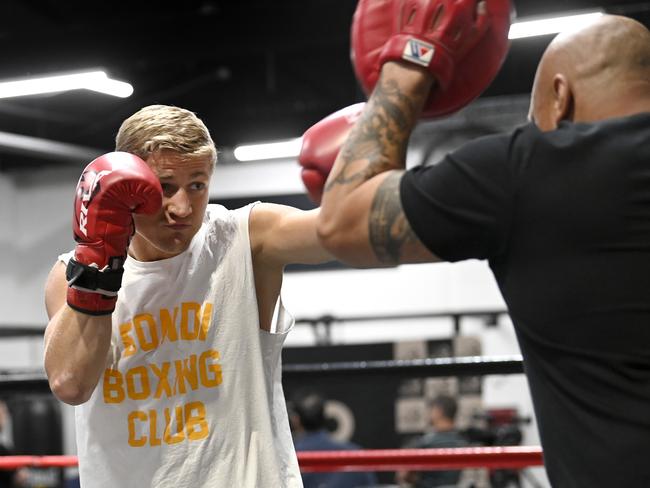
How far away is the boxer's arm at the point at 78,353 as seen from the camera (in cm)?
159

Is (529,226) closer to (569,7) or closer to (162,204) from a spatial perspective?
(162,204)

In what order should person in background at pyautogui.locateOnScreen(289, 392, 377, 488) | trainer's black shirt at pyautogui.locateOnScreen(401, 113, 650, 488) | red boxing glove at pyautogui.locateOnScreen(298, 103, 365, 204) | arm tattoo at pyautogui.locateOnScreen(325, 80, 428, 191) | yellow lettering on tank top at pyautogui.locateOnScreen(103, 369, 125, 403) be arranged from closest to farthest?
trainer's black shirt at pyautogui.locateOnScreen(401, 113, 650, 488), arm tattoo at pyautogui.locateOnScreen(325, 80, 428, 191), red boxing glove at pyautogui.locateOnScreen(298, 103, 365, 204), yellow lettering on tank top at pyautogui.locateOnScreen(103, 369, 125, 403), person in background at pyautogui.locateOnScreen(289, 392, 377, 488)

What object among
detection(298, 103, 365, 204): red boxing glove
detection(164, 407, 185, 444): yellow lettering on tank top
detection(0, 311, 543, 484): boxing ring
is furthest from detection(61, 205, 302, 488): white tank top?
detection(0, 311, 543, 484): boxing ring

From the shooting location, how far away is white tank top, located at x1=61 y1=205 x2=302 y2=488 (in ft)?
5.40

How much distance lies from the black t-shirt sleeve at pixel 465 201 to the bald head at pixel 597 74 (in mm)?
114

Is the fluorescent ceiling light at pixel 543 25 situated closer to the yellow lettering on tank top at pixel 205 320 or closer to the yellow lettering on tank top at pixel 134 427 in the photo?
the yellow lettering on tank top at pixel 205 320

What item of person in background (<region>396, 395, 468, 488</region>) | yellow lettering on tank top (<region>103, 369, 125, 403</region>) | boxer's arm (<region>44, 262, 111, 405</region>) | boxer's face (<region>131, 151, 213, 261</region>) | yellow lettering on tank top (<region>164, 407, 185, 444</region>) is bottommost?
person in background (<region>396, 395, 468, 488</region>)

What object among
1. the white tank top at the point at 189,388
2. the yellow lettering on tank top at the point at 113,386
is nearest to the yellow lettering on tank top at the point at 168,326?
the white tank top at the point at 189,388

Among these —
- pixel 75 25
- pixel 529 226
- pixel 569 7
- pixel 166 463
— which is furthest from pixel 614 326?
pixel 75 25

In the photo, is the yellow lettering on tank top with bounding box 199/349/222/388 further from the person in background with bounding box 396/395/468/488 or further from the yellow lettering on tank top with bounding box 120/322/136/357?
the person in background with bounding box 396/395/468/488

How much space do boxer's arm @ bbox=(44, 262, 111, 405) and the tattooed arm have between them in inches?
23.2

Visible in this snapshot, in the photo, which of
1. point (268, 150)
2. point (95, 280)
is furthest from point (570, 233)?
point (268, 150)

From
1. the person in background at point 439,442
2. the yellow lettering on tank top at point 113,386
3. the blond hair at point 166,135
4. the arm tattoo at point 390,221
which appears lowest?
the person in background at point 439,442

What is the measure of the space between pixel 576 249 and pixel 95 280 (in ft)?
2.81
